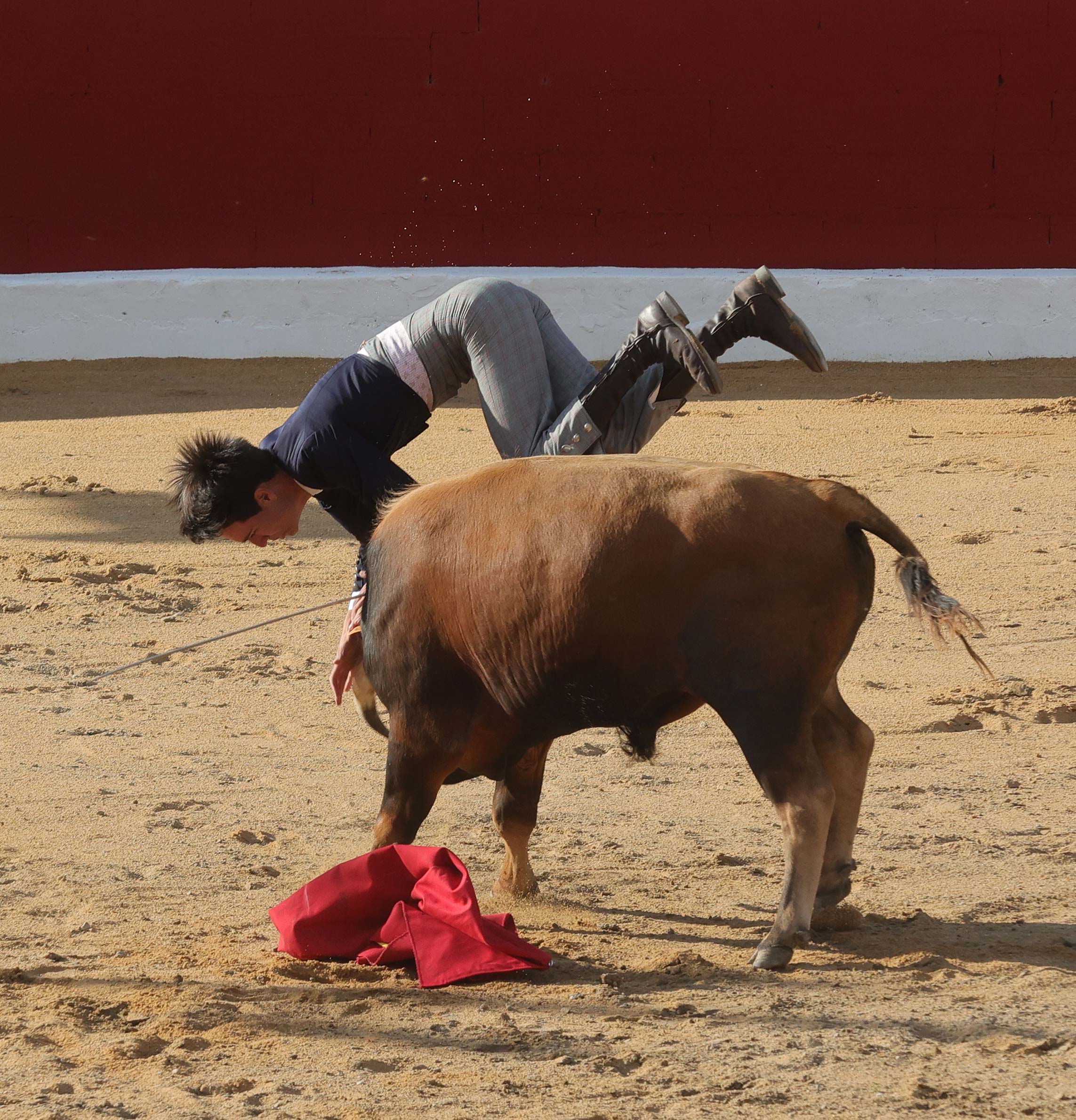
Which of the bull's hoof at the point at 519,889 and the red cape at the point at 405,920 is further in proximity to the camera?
the bull's hoof at the point at 519,889

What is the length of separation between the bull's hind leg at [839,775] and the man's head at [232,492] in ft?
4.20

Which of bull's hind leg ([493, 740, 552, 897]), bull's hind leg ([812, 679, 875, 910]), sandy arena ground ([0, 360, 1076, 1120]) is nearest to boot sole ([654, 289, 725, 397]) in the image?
bull's hind leg ([812, 679, 875, 910])

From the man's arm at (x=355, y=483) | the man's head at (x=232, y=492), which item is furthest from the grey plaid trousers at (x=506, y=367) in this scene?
the man's head at (x=232, y=492)

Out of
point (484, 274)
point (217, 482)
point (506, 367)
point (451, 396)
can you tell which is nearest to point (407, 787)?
point (217, 482)

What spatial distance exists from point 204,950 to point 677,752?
1706mm

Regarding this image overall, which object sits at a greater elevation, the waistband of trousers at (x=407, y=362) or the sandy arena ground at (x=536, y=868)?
the waistband of trousers at (x=407, y=362)

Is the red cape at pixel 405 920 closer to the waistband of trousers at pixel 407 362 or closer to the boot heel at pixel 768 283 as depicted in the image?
the waistband of trousers at pixel 407 362

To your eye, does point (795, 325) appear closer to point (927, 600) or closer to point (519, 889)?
point (927, 600)

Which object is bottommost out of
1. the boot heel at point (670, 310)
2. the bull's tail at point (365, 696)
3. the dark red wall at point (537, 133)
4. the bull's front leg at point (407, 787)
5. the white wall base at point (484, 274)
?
the bull's front leg at point (407, 787)

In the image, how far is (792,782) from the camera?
9.56 ft

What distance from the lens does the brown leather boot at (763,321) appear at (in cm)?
376

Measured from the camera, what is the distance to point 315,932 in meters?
3.12

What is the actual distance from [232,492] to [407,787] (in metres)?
0.79

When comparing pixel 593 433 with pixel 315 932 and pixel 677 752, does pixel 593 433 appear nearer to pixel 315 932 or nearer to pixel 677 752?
pixel 677 752
